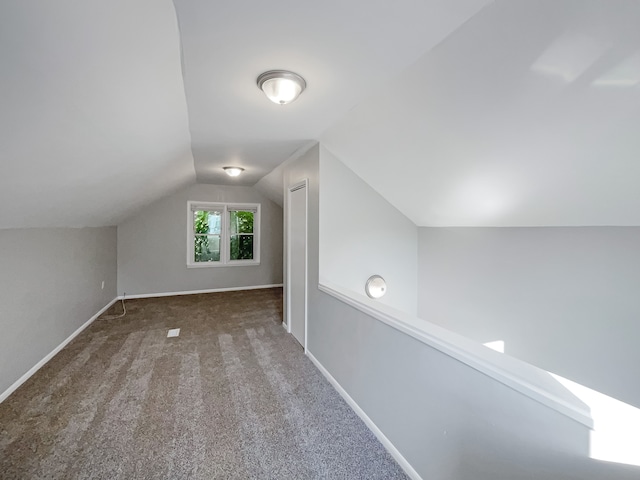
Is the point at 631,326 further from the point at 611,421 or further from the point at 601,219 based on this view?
the point at 611,421

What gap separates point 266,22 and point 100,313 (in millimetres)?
4921

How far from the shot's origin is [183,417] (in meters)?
2.14

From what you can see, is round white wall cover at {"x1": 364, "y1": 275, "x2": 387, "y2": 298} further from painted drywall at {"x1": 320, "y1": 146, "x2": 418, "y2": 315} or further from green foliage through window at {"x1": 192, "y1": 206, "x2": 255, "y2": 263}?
green foliage through window at {"x1": 192, "y1": 206, "x2": 255, "y2": 263}

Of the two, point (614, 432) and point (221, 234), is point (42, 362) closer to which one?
point (221, 234)

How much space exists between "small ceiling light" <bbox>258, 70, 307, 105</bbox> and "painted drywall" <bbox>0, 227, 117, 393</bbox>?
2.43 meters

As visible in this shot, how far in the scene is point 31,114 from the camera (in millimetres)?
1340

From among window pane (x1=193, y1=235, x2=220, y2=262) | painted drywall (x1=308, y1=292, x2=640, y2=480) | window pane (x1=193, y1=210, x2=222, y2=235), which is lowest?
painted drywall (x1=308, y1=292, x2=640, y2=480)

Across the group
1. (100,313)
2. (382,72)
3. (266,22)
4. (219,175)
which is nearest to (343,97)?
(382,72)

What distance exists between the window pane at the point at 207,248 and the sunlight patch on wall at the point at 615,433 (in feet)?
19.9

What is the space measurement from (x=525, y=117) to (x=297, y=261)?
8.47ft

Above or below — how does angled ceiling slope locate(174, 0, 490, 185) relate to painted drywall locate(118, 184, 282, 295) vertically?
above

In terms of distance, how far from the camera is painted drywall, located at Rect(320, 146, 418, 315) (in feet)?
9.39

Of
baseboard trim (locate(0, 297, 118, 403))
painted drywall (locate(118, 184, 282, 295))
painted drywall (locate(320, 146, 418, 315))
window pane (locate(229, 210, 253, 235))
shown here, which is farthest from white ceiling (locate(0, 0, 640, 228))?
window pane (locate(229, 210, 253, 235))

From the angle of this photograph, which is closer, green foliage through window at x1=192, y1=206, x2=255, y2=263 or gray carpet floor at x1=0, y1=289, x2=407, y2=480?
gray carpet floor at x1=0, y1=289, x2=407, y2=480
